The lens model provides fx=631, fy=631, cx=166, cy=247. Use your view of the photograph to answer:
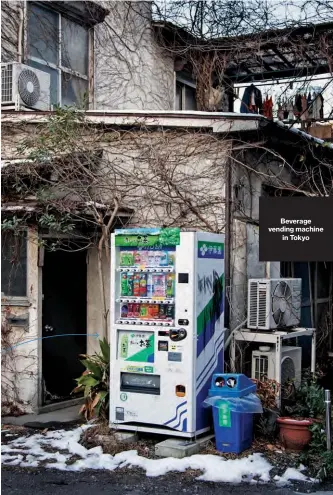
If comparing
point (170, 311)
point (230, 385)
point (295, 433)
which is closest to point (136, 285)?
point (170, 311)

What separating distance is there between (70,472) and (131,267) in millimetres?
2364

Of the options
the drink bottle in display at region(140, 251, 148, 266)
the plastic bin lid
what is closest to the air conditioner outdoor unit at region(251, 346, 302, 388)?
the plastic bin lid

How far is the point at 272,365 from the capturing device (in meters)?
7.92

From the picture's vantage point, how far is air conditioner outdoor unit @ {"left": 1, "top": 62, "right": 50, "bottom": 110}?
9609 millimetres

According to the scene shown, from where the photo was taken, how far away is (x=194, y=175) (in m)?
8.80

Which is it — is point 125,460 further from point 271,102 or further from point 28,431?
point 271,102

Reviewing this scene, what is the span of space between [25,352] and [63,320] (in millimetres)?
835

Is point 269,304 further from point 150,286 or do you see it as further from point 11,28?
point 11,28

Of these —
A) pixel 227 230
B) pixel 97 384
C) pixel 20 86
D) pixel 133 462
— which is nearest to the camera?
pixel 133 462

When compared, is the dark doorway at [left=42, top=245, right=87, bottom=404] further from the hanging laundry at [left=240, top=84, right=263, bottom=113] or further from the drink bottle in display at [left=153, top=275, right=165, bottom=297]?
the hanging laundry at [left=240, top=84, right=263, bottom=113]

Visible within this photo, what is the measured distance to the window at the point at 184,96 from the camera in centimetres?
1449

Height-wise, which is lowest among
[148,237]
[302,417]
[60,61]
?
[302,417]

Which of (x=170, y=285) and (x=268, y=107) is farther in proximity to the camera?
(x=268, y=107)

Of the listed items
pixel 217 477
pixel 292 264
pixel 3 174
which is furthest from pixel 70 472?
pixel 292 264
